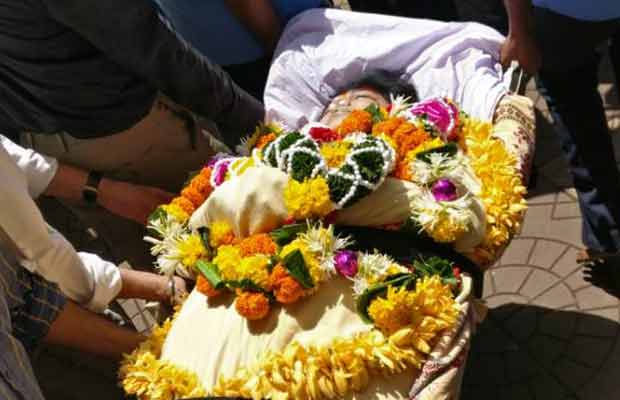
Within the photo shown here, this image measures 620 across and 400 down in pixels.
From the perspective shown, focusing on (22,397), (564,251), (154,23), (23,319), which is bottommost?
(564,251)

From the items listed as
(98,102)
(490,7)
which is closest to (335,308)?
(98,102)

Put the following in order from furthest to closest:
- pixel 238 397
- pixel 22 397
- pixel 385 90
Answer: pixel 385 90 → pixel 238 397 → pixel 22 397

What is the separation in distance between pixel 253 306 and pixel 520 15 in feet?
4.73

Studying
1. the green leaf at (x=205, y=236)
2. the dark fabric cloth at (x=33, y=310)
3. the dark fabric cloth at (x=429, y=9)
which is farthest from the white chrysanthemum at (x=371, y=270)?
the dark fabric cloth at (x=429, y=9)

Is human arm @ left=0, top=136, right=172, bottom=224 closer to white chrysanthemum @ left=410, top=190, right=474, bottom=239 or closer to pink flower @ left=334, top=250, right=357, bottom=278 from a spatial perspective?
pink flower @ left=334, top=250, right=357, bottom=278

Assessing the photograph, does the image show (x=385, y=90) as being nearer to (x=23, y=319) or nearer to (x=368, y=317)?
(x=368, y=317)

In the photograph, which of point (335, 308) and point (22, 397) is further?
point (335, 308)

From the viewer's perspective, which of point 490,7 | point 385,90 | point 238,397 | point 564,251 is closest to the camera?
point 238,397

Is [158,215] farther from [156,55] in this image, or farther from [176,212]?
[156,55]

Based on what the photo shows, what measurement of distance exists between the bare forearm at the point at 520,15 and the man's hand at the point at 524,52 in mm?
27

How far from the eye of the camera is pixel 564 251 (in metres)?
3.49

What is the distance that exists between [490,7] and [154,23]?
2.13 meters

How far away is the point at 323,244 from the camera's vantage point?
2250 millimetres

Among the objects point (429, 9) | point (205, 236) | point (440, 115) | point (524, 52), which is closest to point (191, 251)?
point (205, 236)
